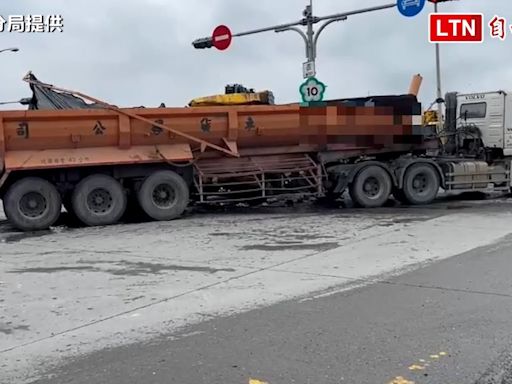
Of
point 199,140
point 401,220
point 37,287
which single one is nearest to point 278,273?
point 37,287

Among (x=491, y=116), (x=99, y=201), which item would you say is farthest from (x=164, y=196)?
(x=491, y=116)

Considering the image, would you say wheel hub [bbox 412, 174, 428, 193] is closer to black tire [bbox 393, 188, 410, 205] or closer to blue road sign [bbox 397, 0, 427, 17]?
black tire [bbox 393, 188, 410, 205]

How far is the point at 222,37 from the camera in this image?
77.2 feet

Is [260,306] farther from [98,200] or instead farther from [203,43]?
[203,43]

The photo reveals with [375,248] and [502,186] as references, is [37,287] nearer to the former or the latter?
[375,248]

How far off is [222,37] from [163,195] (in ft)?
37.2

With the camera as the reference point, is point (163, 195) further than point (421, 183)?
No

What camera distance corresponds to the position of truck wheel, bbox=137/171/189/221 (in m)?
13.4

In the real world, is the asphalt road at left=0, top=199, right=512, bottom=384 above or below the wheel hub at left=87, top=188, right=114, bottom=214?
below

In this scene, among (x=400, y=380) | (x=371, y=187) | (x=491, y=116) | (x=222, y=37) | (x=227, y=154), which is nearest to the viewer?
(x=400, y=380)

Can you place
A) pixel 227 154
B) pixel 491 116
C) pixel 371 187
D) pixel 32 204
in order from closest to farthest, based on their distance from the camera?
pixel 32 204 < pixel 227 154 < pixel 371 187 < pixel 491 116

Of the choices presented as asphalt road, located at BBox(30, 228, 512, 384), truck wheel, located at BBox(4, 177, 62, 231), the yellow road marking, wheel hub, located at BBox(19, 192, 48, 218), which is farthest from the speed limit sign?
the yellow road marking

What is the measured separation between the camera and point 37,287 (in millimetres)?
7574

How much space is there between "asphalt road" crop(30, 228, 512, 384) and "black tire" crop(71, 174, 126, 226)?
719 centimetres
